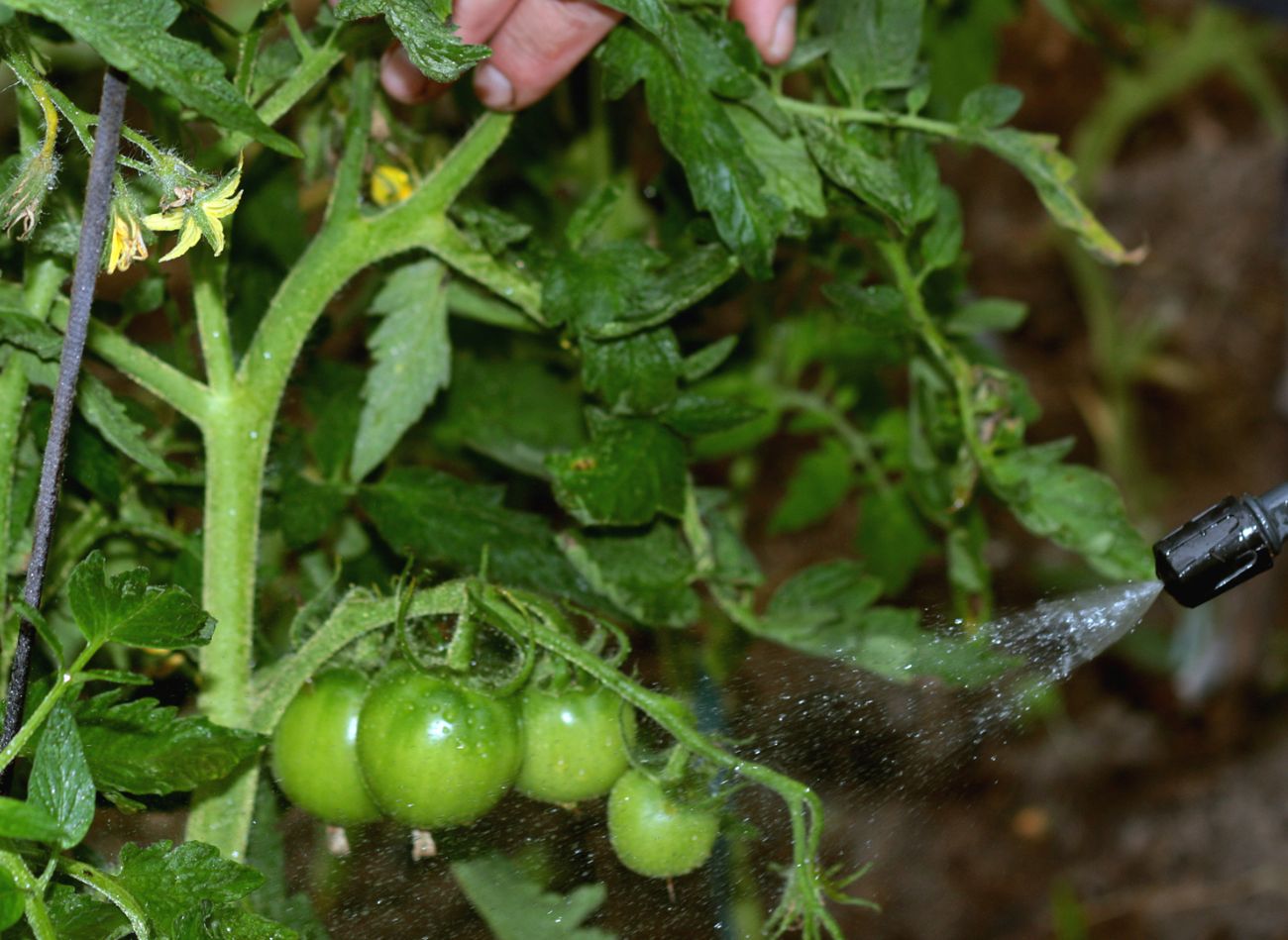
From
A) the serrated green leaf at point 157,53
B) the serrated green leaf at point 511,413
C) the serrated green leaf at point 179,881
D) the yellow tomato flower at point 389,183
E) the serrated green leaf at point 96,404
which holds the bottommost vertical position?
the serrated green leaf at point 179,881

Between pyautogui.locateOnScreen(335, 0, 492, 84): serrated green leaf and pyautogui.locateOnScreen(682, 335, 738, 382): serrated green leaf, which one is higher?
pyautogui.locateOnScreen(335, 0, 492, 84): serrated green leaf

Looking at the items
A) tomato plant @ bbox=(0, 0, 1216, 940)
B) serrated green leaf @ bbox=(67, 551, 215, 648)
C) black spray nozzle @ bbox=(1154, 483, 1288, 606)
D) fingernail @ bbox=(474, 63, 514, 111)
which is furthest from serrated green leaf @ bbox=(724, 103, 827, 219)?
serrated green leaf @ bbox=(67, 551, 215, 648)

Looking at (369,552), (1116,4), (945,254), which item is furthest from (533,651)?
(1116,4)

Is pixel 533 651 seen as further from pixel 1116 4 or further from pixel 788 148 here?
pixel 1116 4

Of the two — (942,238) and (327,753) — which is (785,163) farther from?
(327,753)

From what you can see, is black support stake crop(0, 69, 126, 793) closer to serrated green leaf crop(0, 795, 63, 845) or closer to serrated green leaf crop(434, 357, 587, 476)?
serrated green leaf crop(0, 795, 63, 845)

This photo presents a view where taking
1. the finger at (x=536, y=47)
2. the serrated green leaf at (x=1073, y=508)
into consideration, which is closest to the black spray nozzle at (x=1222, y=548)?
the serrated green leaf at (x=1073, y=508)

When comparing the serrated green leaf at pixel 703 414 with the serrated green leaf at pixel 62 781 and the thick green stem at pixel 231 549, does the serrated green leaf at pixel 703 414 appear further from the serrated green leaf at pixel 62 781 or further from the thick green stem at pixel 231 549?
the serrated green leaf at pixel 62 781
